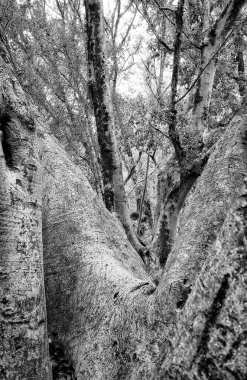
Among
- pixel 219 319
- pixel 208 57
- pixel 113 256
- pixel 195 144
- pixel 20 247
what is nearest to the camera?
pixel 219 319

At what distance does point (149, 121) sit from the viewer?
13.7 ft

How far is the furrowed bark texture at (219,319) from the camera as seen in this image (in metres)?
0.81

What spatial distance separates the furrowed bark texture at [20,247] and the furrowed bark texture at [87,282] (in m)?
0.36

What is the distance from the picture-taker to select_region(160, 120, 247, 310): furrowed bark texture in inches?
67.0

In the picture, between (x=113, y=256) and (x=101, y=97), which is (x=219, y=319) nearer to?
(x=113, y=256)

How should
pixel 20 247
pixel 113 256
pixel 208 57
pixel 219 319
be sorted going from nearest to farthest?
1. pixel 219 319
2. pixel 20 247
3. pixel 113 256
4. pixel 208 57

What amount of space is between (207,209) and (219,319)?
109cm

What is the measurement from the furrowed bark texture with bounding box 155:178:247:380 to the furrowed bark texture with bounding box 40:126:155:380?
803 millimetres

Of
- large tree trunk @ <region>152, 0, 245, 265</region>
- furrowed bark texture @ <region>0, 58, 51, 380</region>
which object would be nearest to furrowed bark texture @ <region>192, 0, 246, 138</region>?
large tree trunk @ <region>152, 0, 245, 265</region>

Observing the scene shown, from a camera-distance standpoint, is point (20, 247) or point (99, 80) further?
point (99, 80)

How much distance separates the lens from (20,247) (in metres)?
1.82

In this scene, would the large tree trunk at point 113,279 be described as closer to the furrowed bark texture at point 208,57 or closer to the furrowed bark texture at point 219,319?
the furrowed bark texture at point 219,319

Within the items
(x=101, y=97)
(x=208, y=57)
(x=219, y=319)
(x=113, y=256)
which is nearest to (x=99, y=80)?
(x=101, y=97)

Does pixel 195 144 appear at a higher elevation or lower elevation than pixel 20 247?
higher
